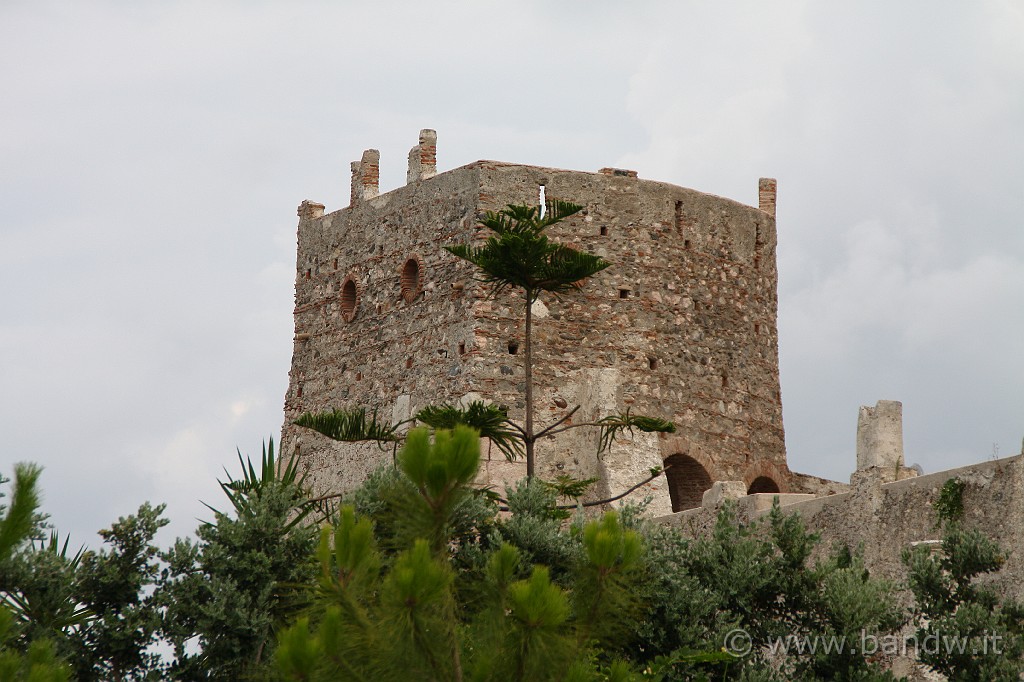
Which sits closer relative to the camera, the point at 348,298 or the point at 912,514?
the point at 912,514

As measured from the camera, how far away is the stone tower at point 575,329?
21484 mm

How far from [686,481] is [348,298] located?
500 cm

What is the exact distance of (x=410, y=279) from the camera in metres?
22.6

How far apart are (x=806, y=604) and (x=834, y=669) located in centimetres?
74

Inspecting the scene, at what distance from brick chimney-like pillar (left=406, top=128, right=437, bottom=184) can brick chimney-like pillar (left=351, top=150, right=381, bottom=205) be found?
81cm

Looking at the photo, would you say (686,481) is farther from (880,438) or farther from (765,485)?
(880,438)

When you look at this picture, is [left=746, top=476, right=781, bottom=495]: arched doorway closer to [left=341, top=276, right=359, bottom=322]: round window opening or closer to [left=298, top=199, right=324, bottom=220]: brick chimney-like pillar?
[left=341, top=276, right=359, bottom=322]: round window opening

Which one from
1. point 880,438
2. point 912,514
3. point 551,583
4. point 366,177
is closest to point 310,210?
point 366,177

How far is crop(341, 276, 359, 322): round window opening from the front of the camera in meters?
23.5

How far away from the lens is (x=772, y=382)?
930 inches

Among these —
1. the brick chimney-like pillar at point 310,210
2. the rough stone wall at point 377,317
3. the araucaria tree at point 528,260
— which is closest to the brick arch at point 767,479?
the rough stone wall at point 377,317

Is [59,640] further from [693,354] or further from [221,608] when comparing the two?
[693,354]

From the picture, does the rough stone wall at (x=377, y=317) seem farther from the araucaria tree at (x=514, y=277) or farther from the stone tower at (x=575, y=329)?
the araucaria tree at (x=514, y=277)

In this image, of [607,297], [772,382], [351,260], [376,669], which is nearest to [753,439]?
[772,382]
